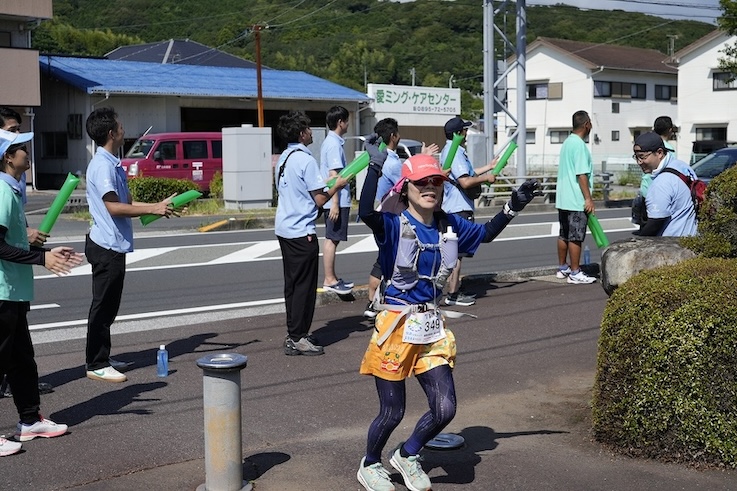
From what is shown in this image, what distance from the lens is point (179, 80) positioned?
36.1 metres

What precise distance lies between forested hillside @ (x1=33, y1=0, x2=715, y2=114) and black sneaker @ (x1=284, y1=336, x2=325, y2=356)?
63387 mm

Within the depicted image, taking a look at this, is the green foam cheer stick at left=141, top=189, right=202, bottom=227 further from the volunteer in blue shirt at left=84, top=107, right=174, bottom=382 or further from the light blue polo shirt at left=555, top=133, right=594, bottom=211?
the light blue polo shirt at left=555, top=133, right=594, bottom=211

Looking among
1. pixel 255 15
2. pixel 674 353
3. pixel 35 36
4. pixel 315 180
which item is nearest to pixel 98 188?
pixel 315 180

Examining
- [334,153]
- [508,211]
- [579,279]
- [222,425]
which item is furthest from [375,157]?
[579,279]

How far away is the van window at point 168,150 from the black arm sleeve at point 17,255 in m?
22.3

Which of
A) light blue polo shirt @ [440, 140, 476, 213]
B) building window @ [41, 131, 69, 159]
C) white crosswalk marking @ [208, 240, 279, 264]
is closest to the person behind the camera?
light blue polo shirt @ [440, 140, 476, 213]

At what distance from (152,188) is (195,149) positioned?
6.49m

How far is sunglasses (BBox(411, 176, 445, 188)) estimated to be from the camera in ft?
14.6

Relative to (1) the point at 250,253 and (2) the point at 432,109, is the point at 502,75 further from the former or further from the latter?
(2) the point at 432,109

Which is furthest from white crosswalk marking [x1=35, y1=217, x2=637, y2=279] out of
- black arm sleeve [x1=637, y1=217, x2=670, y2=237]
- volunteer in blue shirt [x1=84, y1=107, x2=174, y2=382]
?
black arm sleeve [x1=637, y1=217, x2=670, y2=237]

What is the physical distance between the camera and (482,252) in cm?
1484

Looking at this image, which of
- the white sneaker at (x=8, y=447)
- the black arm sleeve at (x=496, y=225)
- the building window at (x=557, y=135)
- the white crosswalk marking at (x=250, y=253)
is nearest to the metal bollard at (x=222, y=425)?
the white sneaker at (x=8, y=447)

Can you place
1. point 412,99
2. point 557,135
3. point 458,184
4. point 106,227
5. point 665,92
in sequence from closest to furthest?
point 106,227, point 458,184, point 412,99, point 557,135, point 665,92

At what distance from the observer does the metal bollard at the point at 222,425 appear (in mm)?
4512
